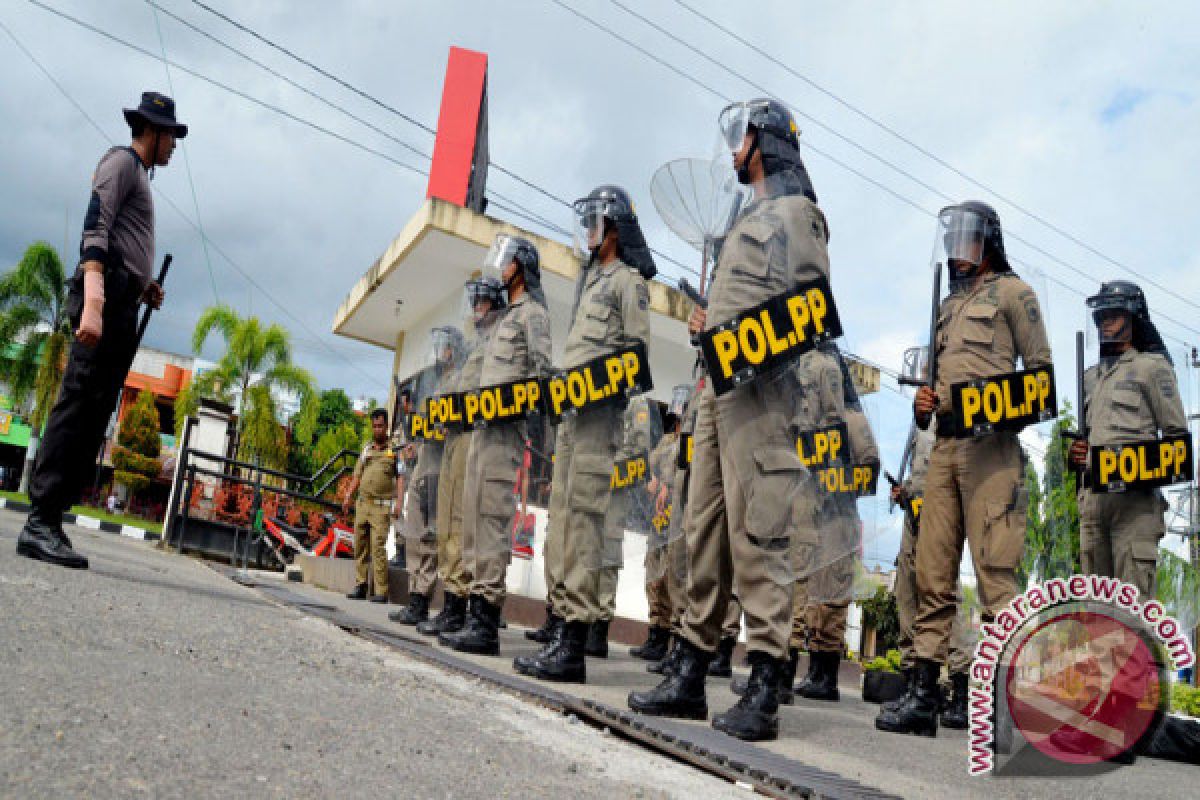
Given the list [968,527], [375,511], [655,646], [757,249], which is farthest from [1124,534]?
[375,511]

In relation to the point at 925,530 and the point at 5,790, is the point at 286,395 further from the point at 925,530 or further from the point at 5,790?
the point at 5,790

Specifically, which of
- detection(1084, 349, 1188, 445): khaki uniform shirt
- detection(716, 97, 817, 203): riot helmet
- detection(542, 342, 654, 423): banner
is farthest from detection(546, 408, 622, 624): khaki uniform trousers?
detection(1084, 349, 1188, 445): khaki uniform shirt

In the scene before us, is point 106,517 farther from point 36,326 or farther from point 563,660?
point 563,660

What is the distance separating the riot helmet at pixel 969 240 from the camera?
4.33 m

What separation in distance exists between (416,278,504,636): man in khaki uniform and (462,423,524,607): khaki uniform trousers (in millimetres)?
688

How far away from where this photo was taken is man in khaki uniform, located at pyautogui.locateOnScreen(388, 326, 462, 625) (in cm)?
632

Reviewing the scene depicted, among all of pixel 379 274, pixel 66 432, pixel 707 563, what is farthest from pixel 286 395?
pixel 707 563

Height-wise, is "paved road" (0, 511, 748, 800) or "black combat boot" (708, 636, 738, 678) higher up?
"paved road" (0, 511, 748, 800)

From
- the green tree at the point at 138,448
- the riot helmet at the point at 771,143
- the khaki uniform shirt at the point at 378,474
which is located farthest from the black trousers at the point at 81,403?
the green tree at the point at 138,448

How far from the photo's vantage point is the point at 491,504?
4914 mm

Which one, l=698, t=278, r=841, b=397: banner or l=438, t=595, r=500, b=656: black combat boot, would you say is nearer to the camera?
l=698, t=278, r=841, b=397: banner

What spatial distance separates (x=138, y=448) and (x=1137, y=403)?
32055 mm

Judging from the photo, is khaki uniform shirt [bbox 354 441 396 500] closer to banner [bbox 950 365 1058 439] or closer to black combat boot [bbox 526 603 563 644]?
black combat boot [bbox 526 603 563 644]

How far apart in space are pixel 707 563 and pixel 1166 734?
270 centimetres
